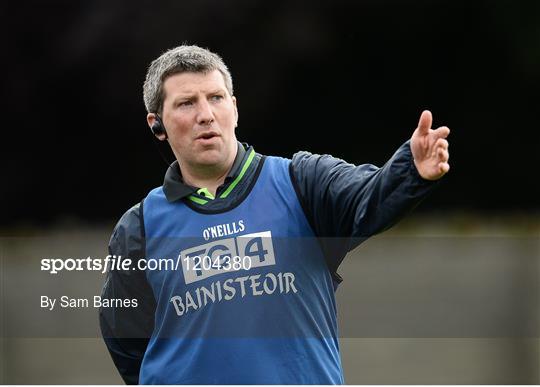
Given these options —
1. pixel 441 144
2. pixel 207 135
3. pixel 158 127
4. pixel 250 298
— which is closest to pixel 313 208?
pixel 250 298

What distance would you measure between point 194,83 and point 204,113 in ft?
0.49

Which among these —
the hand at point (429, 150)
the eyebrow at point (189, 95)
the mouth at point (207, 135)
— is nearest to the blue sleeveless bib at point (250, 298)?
the mouth at point (207, 135)

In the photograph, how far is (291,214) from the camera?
323 centimetres

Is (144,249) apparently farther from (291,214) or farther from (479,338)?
(479,338)

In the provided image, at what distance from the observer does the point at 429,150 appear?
277cm

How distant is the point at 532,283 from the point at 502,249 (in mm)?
344

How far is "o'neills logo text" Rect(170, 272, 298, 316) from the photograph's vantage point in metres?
3.20

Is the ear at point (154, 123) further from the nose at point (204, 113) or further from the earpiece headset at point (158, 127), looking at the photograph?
the nose at point (204, 113)

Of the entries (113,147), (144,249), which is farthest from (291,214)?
(113,147)

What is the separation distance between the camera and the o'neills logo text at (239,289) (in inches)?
126

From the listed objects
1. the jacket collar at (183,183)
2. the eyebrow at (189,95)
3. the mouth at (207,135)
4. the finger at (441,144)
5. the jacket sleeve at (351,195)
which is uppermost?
the eyebrow at (189,95)

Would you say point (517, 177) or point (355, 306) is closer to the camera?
point (355, 306)

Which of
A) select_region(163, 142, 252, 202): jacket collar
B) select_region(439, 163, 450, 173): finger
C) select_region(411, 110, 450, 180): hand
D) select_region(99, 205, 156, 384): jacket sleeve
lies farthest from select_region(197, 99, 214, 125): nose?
select_region(439, 163, 450, 173): finger

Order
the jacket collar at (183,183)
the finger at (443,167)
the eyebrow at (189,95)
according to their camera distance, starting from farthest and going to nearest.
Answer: the eyebrow at (189,95) → the jacket collar at (183,183) → the finger at (443,167)
